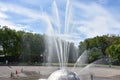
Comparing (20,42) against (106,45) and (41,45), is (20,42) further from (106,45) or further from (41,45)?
(106,45)

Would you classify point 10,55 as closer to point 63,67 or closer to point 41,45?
point 41,45

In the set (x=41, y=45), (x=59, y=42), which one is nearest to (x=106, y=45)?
(x=41, y=45)

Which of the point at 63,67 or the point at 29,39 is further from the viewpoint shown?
the point at 29,39

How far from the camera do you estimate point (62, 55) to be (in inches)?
705

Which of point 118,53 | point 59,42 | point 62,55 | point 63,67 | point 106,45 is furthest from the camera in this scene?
point 106,45

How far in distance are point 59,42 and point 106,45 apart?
6491cm

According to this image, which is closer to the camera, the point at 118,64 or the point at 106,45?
the point at 118,64

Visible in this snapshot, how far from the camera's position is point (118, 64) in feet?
228

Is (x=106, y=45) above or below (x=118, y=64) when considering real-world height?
above

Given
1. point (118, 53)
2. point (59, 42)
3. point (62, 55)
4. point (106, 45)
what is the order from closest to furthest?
point (62, 55)
point (59, 42)
point (118, 53)
point (106, 45)

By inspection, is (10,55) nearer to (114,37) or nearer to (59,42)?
(114,37)

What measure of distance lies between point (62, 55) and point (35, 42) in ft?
170

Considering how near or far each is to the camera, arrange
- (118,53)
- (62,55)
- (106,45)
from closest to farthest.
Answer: (62,55), (118,53), (106,45)

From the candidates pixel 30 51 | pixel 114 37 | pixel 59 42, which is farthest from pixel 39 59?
pixel 59 42
